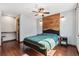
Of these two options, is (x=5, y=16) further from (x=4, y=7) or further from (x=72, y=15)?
(x=72, y=15)

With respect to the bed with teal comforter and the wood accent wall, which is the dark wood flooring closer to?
the bed with teal comforter

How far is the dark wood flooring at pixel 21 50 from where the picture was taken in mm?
1100

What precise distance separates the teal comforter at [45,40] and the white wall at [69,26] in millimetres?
144

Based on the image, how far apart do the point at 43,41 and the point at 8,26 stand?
516mm

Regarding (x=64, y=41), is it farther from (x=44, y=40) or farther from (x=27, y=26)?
(x=27, y=26)

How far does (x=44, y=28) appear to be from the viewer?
125 centimetres

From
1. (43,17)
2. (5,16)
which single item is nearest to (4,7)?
(5,16)

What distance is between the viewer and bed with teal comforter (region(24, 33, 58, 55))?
1.06 meters

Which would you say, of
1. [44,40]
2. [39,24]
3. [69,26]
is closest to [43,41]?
[44,40]

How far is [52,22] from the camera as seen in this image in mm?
1215

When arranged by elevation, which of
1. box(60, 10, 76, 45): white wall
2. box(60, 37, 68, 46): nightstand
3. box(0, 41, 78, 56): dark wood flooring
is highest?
box(60, 10, 76, 45): white wall

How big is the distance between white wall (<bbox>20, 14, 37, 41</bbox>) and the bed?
64mm

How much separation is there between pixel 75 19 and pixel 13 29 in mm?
859

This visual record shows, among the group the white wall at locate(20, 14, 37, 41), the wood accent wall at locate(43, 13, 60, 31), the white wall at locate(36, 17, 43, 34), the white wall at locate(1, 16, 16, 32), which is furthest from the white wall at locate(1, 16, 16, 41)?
the wood accent wall at locate(43, 13, 60, 31)
